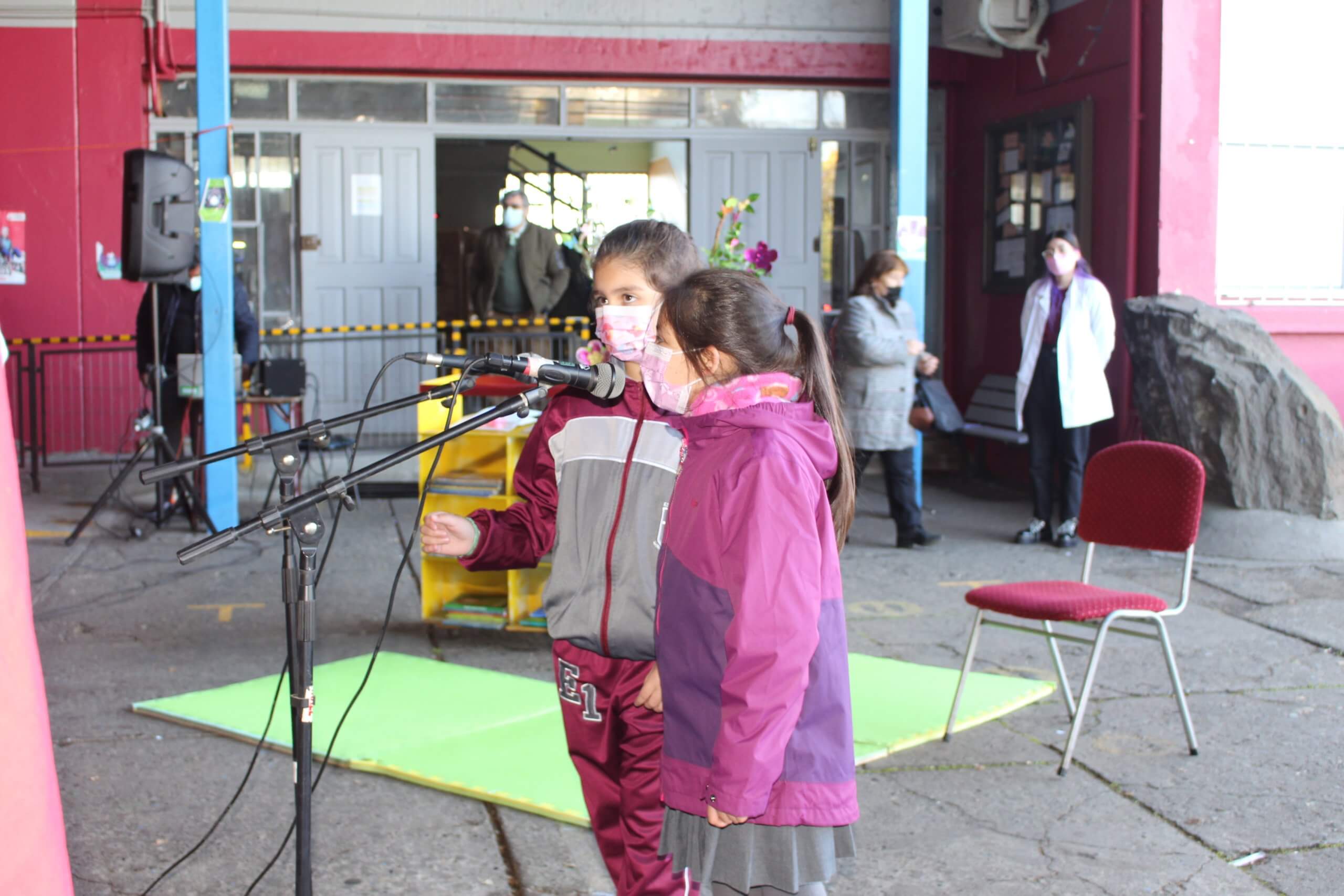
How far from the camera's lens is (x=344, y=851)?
3.38m

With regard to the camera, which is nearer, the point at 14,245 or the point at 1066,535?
the point at 1066,535

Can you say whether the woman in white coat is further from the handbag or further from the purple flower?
the purple flower

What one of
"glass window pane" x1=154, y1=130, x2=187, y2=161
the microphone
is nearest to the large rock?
the microphone

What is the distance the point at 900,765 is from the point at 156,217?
5.26 meters

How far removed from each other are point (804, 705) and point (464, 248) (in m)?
11.9

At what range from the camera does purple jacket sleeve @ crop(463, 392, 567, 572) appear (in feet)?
8.59

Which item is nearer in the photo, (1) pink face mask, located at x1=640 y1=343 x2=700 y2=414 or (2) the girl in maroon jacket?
(1) pink face mask, located at x1=640 y1=343 x2=700 y2=414

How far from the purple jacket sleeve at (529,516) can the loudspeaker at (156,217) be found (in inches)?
207

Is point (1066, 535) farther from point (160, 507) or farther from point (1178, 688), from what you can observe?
point (160, 507)

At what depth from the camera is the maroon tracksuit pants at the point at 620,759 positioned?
2457mm

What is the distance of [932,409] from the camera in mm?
7680

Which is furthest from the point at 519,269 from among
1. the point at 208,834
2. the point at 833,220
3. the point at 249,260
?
the point at 208,834

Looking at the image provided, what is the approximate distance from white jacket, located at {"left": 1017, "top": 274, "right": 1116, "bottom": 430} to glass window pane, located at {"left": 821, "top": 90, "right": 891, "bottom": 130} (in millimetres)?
4482

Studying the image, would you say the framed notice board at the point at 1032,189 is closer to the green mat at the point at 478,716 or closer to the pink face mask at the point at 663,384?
the green mat at the point at 478,716
